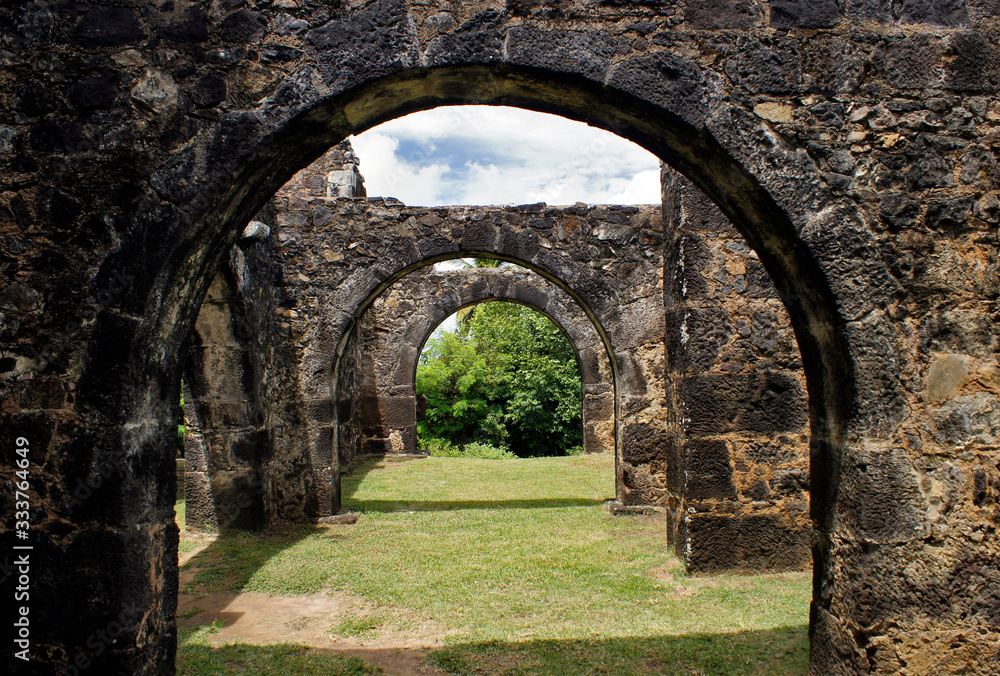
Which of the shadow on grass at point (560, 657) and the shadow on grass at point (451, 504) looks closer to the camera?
the shadow on grass at point (560, 657)

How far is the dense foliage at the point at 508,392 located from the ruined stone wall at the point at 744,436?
1048cm

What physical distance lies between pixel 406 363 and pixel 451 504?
4.31 m

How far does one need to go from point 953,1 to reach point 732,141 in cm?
97

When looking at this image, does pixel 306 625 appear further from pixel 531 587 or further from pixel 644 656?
pixel 644 656

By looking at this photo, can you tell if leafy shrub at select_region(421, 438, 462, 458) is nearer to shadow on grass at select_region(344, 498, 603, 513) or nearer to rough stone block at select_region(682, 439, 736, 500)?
shadow on grass at select_region(344, 498, 603, 513)

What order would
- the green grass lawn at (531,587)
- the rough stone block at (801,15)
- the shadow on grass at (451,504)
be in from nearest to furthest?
the rough stone block at (801,15), the green grass lawn at (531,587), the shadow on grass at (451,504)

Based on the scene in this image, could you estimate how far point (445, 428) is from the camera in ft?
51.6

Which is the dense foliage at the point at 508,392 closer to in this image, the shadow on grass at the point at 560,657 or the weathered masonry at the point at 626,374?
the weathered masonry at the point at 626,374

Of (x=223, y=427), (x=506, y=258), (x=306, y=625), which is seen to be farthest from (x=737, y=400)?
(x=223, y=427)

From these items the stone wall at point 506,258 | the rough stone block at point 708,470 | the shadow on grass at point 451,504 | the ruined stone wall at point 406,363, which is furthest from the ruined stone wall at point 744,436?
the ruined stone wall at point 406,363

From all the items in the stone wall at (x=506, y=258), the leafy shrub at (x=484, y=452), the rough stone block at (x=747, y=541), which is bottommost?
the leafy shrub at (x=484, y=452)

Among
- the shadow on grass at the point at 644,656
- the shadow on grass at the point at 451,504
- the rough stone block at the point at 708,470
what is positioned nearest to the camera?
the shadow on grass at the point at 644,656

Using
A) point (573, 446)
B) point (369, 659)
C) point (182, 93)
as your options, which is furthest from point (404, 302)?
point (182, 93)

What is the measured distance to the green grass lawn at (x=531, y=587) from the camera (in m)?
3.31
